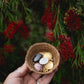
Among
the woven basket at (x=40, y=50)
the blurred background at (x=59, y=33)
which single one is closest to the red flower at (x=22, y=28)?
the blurred background at (x=59, y=33)

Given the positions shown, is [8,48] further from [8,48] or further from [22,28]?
[22,28]

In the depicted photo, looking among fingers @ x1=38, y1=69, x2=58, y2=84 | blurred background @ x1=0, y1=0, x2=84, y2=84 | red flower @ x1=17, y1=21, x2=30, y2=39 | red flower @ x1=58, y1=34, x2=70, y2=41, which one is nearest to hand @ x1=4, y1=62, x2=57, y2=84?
fingers @ x1=38, y1=69, x2=58, y2=84

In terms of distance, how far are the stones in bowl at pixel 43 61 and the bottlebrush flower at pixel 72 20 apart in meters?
0.28

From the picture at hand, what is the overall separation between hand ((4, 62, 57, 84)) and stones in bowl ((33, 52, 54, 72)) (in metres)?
0.07

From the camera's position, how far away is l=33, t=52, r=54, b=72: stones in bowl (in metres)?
1.12

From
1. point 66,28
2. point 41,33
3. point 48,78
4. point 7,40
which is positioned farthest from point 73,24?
point 41,33

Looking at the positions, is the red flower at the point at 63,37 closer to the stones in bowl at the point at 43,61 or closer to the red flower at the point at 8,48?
the stones in bowl at the point at 43,61

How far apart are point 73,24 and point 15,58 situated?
600 millimetres

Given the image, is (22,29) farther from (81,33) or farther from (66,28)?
(81,33)

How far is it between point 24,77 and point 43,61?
0.62 ft

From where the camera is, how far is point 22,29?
4.89 feet

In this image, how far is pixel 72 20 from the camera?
3.54 feet

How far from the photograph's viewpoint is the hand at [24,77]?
1.04 meters

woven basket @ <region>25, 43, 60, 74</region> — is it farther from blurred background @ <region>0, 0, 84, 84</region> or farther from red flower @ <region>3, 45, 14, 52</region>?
red flower @ <region>3, 45, 14, 52</region>
